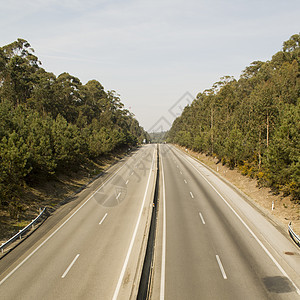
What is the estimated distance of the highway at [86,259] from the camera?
12.2 metres

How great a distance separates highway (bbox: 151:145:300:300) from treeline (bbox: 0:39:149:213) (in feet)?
47.9

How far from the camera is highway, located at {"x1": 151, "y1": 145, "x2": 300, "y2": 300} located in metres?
11.9

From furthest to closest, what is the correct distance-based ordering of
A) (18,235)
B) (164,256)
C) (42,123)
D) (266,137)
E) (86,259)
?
(42,123) → (266,137) → (18,235) → (164,256) → (86,259)

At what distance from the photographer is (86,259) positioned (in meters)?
15.1

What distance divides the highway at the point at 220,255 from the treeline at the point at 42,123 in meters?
14.6

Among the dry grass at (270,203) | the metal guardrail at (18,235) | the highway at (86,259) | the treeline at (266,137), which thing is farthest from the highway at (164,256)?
the treeline at (266,137)

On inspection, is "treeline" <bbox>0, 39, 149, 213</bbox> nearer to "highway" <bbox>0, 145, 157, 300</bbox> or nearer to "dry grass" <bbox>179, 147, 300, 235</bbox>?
"highway" <bbox>0, 145, 157, 300</bbox>

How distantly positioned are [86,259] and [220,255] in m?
8.26

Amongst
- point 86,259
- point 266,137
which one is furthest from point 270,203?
point 86,259

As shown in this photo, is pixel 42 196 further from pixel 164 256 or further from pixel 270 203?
pixel 270 203

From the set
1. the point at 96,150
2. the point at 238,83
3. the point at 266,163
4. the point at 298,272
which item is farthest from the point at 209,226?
the point at 238,83

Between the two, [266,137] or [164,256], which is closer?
[164,256]

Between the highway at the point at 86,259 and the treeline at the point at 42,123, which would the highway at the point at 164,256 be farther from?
the treeline at the point at 42,123

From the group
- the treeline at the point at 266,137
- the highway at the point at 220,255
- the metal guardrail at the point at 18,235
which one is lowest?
the highway at the point at 220,255
